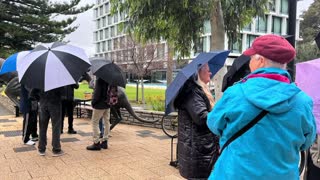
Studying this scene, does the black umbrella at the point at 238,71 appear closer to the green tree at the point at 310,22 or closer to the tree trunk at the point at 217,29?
the tree trunk at the point at 217,29

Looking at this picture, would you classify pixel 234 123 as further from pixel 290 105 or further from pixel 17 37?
pixel 17 37

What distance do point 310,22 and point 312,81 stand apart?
60.7 m

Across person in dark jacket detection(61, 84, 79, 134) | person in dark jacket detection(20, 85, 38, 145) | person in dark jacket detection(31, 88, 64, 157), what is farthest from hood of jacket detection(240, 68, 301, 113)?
person in dark jacket detection(61, 84, 79, 134)

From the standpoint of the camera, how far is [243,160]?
189cm

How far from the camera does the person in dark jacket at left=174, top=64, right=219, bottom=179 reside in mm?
3616

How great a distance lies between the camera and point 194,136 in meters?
3.72

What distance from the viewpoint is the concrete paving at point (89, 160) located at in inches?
199

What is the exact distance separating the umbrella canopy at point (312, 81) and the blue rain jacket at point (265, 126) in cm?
99

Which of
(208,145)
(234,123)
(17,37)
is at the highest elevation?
(17,37)

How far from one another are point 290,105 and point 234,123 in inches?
12.7

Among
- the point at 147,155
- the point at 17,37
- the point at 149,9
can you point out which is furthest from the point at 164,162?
the point at 17,37

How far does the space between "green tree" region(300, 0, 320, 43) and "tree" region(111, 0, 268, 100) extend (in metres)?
51.0

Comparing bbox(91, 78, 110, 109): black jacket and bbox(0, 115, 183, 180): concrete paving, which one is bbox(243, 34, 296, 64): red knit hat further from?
bbox(91, 78, 110, 109): black jacket

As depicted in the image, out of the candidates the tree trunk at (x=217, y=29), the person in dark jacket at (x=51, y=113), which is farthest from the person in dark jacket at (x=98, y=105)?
the tree trunk at (x=217, y=29)
